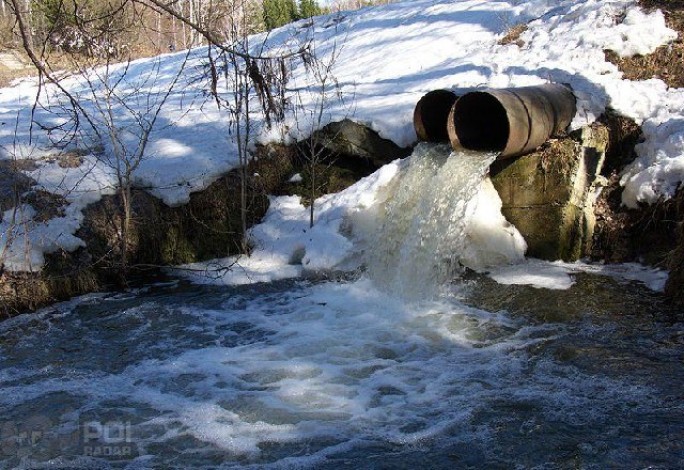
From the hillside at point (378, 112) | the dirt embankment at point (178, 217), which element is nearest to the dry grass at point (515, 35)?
the hillside at point (378, 112)

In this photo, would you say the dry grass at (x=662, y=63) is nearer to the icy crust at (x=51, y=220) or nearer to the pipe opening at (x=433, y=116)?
the pipe opening at (x=433, y=116)

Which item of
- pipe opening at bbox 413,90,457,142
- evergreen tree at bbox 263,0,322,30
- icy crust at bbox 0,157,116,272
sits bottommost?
icy crust at bbox 0,157,116,272

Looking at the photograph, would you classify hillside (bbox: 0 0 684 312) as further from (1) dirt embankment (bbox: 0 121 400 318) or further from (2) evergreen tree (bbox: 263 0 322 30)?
(2) evergreen tree (bbox: 263 0 322 30)

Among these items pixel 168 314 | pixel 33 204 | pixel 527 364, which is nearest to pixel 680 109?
pixel 527 364

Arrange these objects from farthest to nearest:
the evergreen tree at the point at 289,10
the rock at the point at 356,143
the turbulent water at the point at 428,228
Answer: the evergreen tree at the point at 289,10
the rock at the point at 356,143
the turbulent water at the point at 428,228

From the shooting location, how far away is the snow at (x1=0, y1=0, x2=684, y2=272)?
290 inches

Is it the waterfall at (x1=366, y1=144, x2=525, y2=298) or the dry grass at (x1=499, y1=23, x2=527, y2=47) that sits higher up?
the dry grass at (x1=499, y1=23, x2=527, y2=47)

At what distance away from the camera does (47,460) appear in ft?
12.2

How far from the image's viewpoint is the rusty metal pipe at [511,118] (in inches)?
261

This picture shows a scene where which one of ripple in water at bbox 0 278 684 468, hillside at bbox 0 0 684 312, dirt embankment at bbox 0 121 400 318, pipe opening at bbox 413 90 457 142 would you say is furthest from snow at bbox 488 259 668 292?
dirt embankment at bbox 0 121 400 318

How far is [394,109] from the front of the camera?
8.87 m

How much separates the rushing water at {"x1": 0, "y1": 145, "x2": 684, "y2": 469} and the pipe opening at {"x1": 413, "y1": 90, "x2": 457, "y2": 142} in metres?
1.30

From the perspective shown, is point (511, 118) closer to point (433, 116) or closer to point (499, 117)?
point (499, 117)

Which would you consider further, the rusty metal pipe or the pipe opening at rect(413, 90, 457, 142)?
the pipe opening at rect(413, 90, 457, 142)
